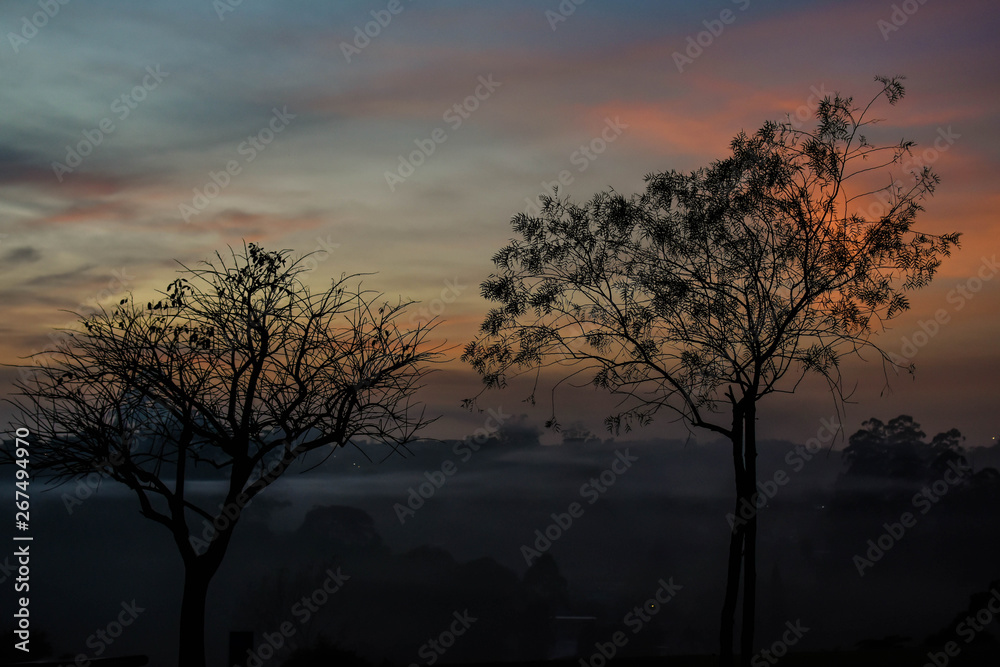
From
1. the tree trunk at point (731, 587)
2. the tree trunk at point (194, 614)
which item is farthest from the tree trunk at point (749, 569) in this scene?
the tree trunk at point (194, 614)

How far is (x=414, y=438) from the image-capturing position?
1906 centimetres

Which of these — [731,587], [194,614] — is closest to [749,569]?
[731,587]

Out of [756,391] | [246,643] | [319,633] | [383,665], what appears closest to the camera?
[246,643]

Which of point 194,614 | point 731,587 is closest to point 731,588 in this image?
point 731,587

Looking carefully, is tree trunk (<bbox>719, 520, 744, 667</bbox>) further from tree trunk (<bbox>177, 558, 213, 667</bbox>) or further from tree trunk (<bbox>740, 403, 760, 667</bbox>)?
tree trunk (<bbox>177, 558, 213, 667</bbox>)

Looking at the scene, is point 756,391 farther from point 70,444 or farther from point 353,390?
point 70,444

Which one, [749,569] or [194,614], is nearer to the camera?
[194,614]

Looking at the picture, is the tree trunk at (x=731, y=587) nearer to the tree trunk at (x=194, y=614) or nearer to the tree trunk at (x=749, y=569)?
the tree trunk at (x=749, y=569)

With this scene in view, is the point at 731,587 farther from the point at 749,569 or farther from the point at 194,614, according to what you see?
the point at 194,614

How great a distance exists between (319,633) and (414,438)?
22.8 meters

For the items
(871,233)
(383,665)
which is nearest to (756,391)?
(871,233)

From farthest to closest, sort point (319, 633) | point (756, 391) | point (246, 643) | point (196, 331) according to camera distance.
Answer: point (319, 633) → point (756, 391) → point (196, 331) → point (246, 643)

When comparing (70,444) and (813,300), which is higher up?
(813,300)

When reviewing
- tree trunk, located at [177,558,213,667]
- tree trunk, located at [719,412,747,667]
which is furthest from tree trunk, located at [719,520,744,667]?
tree trunk, located at [177,558,213,667]
